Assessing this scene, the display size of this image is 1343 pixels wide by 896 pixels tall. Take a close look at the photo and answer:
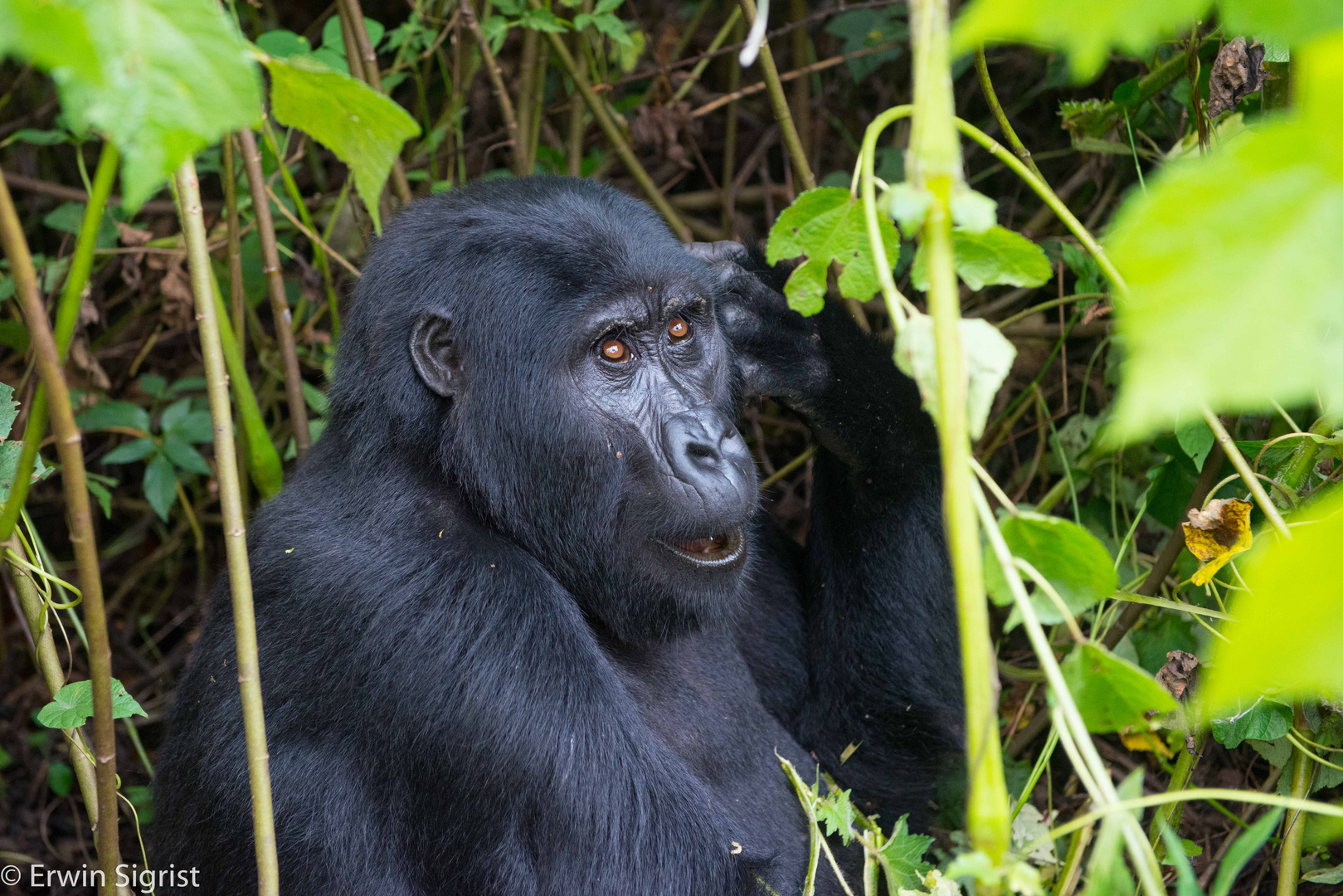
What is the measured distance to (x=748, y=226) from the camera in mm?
5523

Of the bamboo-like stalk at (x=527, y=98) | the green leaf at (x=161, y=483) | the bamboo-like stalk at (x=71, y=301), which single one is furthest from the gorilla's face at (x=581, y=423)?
the green leaf at (x=161, y=483)

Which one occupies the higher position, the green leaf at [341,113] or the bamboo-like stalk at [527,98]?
the bamboo-like stalk at [527,98]

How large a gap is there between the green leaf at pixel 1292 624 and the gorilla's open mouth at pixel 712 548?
1848mm

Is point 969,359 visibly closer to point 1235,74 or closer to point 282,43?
point 1235,74

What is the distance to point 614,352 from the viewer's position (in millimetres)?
2787

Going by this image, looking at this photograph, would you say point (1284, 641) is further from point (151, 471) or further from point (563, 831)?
point (151, 471)

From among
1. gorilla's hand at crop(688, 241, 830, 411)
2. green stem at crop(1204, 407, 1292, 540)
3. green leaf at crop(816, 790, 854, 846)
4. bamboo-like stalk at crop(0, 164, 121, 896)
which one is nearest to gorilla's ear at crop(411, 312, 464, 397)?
gorilla's hand at crop(688, 241, 830, 411)

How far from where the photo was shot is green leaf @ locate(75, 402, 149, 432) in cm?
445

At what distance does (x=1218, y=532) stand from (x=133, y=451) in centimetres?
366

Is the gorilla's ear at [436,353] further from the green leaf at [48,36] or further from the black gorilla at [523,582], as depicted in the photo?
the green leaf at [48,36]

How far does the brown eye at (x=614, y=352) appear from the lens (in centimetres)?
279

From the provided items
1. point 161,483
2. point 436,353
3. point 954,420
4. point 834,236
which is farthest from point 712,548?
point 161,483

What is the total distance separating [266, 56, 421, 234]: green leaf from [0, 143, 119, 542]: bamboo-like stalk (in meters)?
0.29

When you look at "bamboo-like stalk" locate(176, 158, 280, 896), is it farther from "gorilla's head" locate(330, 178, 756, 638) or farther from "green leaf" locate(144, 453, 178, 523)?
"green leaf" locate(144, 453, 178, 523)
